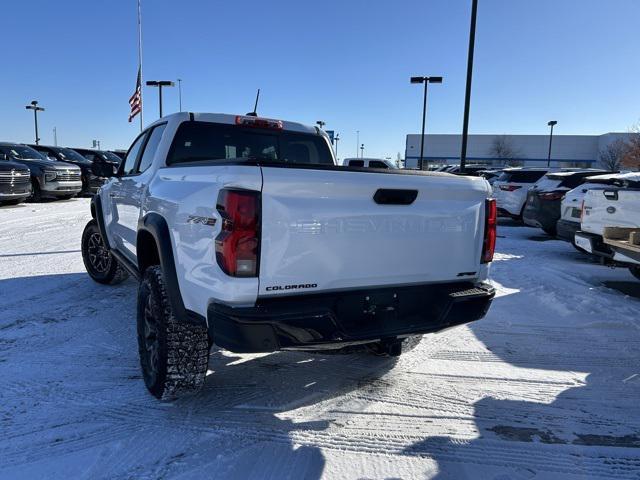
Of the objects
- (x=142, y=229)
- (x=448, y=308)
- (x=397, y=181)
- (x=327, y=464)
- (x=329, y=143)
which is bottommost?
(x=327, y=464)

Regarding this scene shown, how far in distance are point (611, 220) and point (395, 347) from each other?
3975 millimetres

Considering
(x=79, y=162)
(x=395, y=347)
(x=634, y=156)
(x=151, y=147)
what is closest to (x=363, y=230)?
(x=395, y=347)

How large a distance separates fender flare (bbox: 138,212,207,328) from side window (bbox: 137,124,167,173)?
4.46 ft

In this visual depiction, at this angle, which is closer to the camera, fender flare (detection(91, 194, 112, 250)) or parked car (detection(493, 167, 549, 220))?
fender flare (detection(91, 194, 112, 250))

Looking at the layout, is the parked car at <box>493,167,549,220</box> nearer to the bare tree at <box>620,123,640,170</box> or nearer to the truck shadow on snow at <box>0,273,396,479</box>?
the truck shadow on snow at <box>0,273,396,479</box>

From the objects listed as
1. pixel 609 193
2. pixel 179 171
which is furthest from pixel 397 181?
pixel 609 193

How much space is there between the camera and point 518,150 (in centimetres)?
7438

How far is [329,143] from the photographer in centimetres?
476

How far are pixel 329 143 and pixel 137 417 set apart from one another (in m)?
3.12

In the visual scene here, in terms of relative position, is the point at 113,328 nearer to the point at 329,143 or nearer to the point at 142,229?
the point at 142,229

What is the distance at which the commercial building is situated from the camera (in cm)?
7269

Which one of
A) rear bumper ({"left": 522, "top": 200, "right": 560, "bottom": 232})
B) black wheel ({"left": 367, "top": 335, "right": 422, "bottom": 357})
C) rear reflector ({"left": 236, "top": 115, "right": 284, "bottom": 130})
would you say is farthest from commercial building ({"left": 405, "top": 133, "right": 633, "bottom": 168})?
black wheel ({"left": 367, "top": 335, "right": 422, "bottom": 357})

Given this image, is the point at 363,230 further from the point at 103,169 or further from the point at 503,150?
the point at 503,150

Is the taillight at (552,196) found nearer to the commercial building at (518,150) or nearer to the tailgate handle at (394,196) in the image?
the tailgate handle at (394,196)
